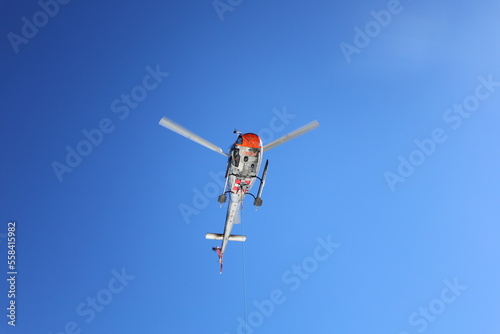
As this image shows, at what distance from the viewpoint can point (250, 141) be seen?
12.6m

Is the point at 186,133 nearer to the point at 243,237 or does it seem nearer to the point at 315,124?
the point at 315,124

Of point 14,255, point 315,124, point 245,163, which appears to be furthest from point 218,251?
point 14,255

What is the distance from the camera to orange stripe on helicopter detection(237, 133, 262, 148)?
12.6 meters

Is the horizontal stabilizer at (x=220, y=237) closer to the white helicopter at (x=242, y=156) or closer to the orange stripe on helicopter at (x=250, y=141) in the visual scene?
the white helicopter at (x=242, y=156)

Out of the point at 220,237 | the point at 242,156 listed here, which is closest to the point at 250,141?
the point at 242,156

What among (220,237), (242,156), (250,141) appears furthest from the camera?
(220,237)

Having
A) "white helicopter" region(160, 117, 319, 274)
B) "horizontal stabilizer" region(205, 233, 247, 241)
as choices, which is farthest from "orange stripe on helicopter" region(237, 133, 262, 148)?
"horizontal stabilizer" region(205, 233, 247, 241)

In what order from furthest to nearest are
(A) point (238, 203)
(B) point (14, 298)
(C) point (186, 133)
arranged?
(B) point (14, 298) → (A) point (238, 203) → (C) point (186, 133)

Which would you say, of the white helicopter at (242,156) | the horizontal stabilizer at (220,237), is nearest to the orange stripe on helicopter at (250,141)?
the white helicopter at (242,156)

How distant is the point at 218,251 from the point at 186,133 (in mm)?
7933

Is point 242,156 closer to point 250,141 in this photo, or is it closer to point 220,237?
point 250,141

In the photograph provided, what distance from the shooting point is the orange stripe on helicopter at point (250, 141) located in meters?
12.6

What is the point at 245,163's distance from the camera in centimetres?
1297

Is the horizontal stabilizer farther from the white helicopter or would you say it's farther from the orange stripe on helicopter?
the orange stripe on helicopter
